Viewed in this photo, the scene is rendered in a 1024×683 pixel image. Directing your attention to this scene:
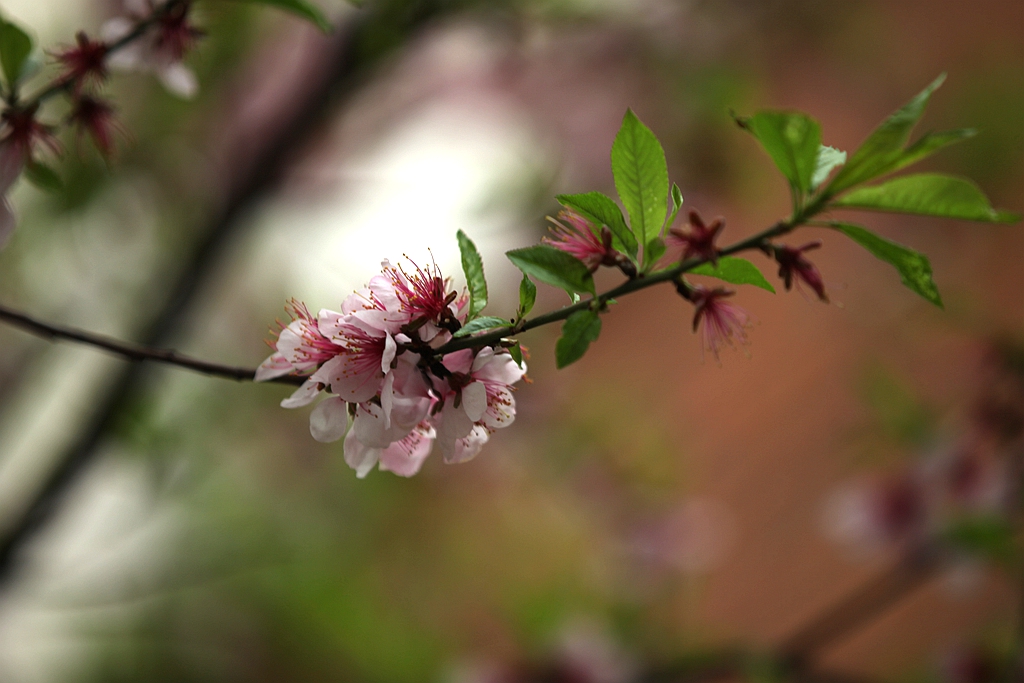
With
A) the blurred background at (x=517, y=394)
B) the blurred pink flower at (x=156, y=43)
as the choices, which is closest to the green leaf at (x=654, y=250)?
the blurred pink flower at (x=156, y=43)

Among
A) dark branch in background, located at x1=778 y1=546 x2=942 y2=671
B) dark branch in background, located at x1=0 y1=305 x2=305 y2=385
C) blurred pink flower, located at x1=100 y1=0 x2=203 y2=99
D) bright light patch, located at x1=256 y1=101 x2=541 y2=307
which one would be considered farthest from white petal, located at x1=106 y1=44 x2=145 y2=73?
Answer: dark branch in background, located at x1=778 y1=546 x2=942 y2=671

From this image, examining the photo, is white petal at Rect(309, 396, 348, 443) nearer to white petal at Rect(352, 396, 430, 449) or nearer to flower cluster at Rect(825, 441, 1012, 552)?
white petal at Rect(352, 396, 430, 449)

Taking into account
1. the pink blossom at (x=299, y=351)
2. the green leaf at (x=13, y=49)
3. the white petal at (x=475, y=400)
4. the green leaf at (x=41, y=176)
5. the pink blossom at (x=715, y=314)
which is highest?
the green leaf at (x=13, y=49)

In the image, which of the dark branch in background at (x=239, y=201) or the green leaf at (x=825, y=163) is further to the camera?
the dark branch in background at (x=239, y=201)

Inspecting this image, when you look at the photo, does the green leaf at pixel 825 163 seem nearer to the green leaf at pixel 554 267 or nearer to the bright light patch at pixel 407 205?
the green leaf at pixel 554 267

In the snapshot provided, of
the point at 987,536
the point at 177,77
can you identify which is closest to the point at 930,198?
the point at 177,77

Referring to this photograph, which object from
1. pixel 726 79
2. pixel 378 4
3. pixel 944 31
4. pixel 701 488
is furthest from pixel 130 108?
pixel 944 31

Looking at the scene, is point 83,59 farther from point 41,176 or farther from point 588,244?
point 588,244

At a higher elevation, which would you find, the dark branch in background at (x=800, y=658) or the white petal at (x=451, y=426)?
the white petal at (x=451, y=426)
